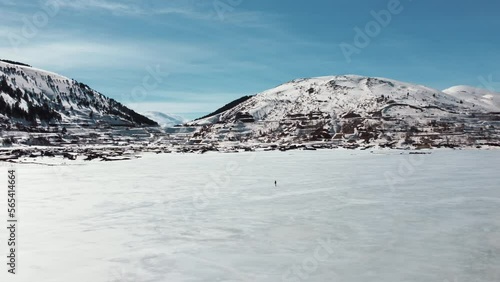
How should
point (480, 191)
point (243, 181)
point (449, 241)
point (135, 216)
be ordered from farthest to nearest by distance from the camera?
point (243, 181) < point (480, 191) < point (135, 216) < point (449, 241)

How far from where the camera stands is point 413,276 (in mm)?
10805

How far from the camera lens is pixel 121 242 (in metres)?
14.6

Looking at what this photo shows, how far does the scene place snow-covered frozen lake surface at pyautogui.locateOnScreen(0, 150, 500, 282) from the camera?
37.2 ft

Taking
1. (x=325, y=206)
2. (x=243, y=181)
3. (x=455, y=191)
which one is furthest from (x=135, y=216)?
(x=455, y=191)

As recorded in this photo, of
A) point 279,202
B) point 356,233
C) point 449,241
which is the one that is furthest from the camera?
point 279,202

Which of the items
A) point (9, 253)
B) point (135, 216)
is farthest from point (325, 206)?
point (9, 253)

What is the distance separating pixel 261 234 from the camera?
15.6 metres

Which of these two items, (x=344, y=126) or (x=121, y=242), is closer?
(x=121, y=242)

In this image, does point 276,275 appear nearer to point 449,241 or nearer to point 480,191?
point 449,241

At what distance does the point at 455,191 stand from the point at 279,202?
1167cm

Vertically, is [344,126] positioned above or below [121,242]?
above

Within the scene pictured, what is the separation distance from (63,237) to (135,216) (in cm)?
435

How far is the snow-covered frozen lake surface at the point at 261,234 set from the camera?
1134 centimetres

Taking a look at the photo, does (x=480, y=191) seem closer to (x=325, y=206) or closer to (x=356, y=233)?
(x=325, y=206)
